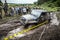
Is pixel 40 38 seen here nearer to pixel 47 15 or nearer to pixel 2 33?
pixel 2 33

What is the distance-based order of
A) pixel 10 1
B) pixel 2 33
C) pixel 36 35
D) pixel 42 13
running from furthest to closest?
pixel 10 1, pixel 42 13, pixel 2 33, pixel 36 35

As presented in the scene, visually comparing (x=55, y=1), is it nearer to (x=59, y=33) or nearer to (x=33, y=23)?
(x=33, y=23)

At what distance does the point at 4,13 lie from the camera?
2409cm

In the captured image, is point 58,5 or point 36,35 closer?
point 36,35

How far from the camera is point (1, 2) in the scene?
88.3 ft

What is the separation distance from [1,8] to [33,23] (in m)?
10.3

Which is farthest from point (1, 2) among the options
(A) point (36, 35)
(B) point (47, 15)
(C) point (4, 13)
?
(A) point (36, 35)

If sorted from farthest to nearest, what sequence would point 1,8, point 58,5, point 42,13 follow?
point 1,8
point 58,5
point 42,13

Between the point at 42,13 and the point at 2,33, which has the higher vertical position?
the point at 42,13

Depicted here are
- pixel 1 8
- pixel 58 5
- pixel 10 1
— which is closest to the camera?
pixel 58 5

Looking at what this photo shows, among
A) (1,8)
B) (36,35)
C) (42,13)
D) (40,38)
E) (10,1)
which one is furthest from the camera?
(10,1)

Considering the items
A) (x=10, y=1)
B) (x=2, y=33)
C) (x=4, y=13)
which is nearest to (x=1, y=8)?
(x=4, y=13)

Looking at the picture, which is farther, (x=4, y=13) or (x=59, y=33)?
(x=4, y=13)

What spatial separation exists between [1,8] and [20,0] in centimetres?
361
